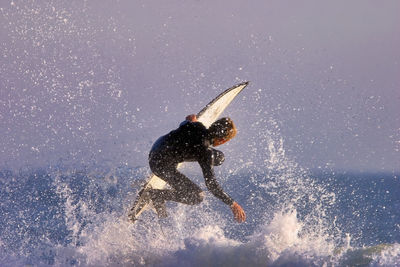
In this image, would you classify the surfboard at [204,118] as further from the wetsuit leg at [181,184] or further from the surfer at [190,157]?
the wetsuit leg at [181,184]

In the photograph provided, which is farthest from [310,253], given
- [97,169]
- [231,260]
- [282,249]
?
[97,169]

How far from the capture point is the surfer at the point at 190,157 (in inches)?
197

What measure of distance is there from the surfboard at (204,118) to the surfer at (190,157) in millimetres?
379

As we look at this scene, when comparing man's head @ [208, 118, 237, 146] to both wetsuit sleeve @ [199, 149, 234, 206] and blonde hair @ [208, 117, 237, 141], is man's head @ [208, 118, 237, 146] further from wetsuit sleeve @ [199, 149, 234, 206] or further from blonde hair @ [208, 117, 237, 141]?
wetsuit sleeve @ [199, 149, 234, 206]

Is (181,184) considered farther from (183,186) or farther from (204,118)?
(204,118)

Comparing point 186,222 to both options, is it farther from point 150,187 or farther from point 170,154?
point 170,154

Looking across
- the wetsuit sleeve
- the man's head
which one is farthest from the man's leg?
the man's head

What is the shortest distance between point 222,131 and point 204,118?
2.07 meters

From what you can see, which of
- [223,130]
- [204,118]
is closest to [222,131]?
[223,130]

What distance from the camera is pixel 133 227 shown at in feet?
20.2

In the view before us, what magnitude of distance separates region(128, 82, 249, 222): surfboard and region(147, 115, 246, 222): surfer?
0.38 meters

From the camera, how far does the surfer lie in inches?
197

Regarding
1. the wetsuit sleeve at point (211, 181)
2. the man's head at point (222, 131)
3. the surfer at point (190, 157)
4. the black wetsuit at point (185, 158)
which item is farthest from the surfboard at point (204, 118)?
the man's head at point (222, 131)

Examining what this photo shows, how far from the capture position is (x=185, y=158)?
5348 mm
